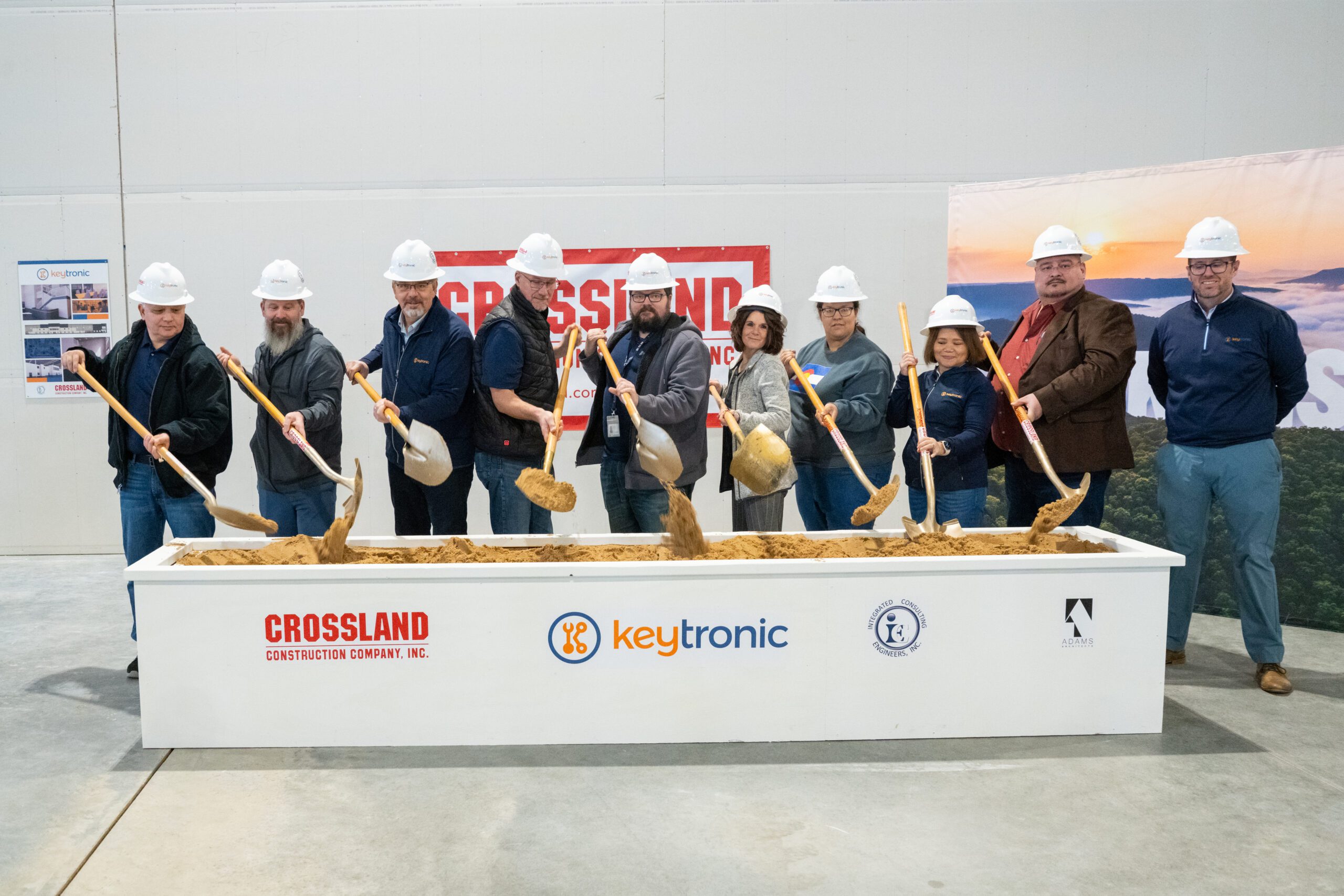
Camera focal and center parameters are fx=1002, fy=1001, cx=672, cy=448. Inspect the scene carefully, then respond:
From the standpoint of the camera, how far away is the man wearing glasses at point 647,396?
433 centimetres

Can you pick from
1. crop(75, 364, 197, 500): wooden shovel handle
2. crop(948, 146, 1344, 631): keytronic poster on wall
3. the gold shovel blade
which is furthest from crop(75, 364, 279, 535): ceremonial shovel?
crop(948, 146, 1344, 631): keytronic poster on wall

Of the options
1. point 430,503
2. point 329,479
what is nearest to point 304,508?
point 329,479

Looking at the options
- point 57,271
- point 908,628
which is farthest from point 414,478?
point 57,271

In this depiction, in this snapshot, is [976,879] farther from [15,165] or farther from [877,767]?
[15,165]

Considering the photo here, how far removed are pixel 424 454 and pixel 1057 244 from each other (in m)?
2.91

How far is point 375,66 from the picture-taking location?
6.44 metres

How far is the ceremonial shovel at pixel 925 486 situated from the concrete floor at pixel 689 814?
856 millimetres

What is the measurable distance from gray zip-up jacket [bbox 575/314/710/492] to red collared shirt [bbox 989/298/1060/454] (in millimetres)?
1322

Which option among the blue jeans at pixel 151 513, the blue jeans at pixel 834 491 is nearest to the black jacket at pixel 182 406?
the blue jeans at pixel 151 513

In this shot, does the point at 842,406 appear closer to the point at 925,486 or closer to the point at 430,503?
A: the point at 925,486

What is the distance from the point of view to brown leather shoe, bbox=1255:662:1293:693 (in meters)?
4.18

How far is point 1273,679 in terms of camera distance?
4195 millimetres

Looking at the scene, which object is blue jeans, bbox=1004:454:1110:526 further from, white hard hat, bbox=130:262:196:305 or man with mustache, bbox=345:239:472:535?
white hard hat, bbox=130:262:196:305

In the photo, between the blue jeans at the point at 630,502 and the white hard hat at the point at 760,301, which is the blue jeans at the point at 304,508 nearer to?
the blue jeans at the point at 630,502
